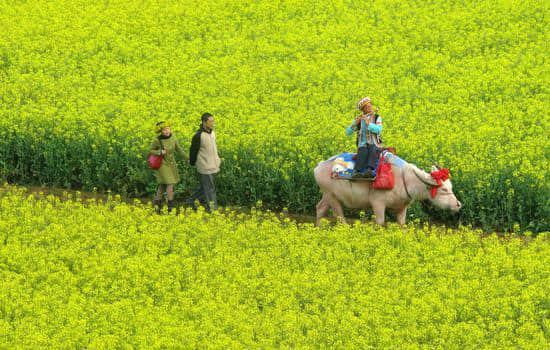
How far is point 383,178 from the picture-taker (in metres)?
18.9

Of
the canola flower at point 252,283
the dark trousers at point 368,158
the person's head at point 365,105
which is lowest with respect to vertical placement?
the canola flower at point 252,283

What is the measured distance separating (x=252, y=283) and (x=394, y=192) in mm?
3662

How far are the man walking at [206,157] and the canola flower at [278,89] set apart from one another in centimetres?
115

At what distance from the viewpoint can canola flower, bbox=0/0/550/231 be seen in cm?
2181

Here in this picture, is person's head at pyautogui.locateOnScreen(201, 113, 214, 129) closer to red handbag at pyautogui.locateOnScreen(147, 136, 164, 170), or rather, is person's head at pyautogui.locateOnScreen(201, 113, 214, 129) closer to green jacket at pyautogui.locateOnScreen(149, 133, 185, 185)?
green jacket at pyautogui.locateOnScreen(149, 133, 185, 185)

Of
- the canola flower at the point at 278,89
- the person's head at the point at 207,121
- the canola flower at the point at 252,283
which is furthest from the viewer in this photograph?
the canola flower at the point at 278,89

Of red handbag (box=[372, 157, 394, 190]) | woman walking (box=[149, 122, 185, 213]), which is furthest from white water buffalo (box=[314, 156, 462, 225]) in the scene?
woman walking (box=[149, 122, 185, 213])

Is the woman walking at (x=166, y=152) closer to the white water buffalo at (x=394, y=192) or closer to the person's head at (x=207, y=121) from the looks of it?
the person's head at (x=207, y=121)

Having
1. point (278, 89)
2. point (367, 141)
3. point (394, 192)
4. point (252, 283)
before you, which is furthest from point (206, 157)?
point (278, 89)

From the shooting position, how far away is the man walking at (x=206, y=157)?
2034cm

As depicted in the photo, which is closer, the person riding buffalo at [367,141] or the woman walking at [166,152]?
the person riding buffalo at [367,141]

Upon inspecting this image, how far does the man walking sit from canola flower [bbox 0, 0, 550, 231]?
1145 mm

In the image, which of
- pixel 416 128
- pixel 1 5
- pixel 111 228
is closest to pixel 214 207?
pixel 111 228

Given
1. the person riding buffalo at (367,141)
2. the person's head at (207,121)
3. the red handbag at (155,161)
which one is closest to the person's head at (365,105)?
the person riding buffalo at (367,141)
